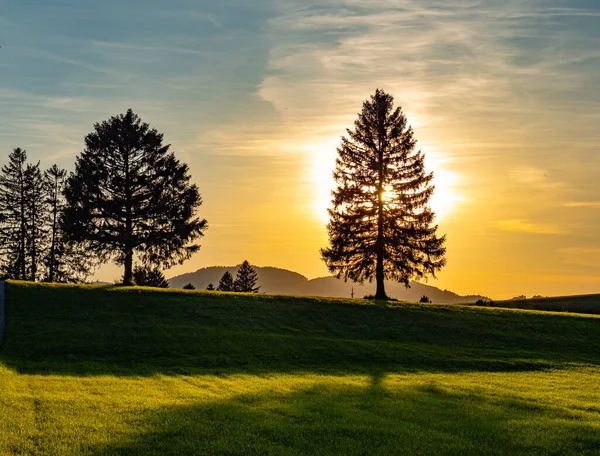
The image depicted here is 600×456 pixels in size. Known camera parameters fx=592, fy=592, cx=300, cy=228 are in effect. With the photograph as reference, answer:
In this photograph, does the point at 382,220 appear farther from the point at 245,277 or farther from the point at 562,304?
the point at 245,277

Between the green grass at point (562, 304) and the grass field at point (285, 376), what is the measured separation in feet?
44.1

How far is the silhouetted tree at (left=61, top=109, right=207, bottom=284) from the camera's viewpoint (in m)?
48.2

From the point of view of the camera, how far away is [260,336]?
1227 inches

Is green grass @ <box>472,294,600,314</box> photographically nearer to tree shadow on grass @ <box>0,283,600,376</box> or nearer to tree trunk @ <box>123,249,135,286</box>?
tree shadow on grass @ <box>0,283,600,376</box>

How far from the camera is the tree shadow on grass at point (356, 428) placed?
1195 cm

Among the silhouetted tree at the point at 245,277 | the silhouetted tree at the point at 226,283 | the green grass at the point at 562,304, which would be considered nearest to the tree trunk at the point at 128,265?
A: the silhouetted tree at the point at 226,283

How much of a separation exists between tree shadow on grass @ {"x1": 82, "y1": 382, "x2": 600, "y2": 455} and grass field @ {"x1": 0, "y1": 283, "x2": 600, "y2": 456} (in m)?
0.06

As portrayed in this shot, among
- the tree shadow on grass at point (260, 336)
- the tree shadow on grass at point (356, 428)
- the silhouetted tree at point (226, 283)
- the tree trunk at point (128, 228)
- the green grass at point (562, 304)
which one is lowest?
the tree shadow on grass at point (356, 428)

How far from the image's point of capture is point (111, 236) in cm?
4831

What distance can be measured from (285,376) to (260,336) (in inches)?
333

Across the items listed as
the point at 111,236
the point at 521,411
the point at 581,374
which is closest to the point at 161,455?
the point at 521,411

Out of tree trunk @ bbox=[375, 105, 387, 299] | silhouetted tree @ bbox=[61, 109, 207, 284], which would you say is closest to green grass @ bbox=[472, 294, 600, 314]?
tree trunk @ bbox=[375, 105, 387, 299]

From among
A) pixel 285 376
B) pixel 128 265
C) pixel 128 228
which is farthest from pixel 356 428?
pixel 128 228

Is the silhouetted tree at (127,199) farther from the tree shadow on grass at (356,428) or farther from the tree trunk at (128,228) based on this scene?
the tree shadow on grass at (356,428)
